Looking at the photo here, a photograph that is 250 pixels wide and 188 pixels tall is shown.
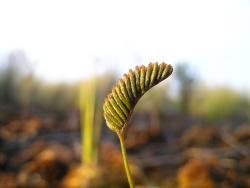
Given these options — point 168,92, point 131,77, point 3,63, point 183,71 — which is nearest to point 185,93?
point 183,71

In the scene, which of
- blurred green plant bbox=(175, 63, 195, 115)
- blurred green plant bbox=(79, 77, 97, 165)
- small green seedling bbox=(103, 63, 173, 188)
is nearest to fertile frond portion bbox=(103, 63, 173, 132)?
small green seedling bbox=(103, 63, 173, 188)

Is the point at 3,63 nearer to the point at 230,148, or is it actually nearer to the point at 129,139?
the point at 129,139

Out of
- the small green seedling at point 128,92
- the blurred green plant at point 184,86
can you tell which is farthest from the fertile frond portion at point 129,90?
the blurred green plant at point 184,86

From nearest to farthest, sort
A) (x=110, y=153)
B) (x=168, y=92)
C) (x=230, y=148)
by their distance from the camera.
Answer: (x=110, y=153) → (x=230, y=148) → (x=168, y=92)

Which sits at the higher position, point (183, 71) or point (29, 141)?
point (183, 71)

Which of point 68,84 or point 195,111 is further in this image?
point 68,84

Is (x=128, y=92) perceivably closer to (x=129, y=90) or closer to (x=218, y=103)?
(x=129, y=90)

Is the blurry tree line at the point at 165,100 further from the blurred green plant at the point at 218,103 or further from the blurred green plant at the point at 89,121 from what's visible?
the blurred green plant at the point at 89,121

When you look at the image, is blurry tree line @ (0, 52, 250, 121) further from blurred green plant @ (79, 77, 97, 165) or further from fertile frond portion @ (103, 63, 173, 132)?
fertile frond portion @ (103, 63, 173, 132)
